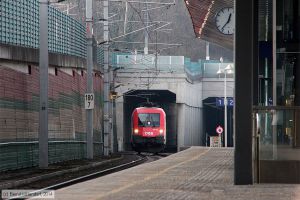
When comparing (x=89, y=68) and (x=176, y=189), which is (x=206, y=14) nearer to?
(x=89, y=68)

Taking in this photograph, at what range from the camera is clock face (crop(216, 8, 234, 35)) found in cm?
3020

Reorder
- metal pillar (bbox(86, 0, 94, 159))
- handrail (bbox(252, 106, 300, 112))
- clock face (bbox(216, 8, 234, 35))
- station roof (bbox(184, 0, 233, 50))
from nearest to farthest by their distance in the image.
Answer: handrail (bbox(252, 106, 300, 112)) < station roof (bbox(184, 0, 233, 50)) < clock face (bbox(216, 8, 234, 35)) < metal pillar (bbox(86, 0, 94, 159))

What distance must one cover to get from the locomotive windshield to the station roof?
46.6 feet

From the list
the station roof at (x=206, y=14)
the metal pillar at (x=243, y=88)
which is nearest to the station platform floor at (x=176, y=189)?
the metal pillar at (x=243, y=88)

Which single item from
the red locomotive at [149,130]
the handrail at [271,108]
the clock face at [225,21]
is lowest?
the red locomotive at [149,130]

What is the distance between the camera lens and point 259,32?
17.2m

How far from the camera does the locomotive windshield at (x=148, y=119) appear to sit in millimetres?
52812

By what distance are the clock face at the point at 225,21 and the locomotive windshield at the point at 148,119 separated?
22.3 metres

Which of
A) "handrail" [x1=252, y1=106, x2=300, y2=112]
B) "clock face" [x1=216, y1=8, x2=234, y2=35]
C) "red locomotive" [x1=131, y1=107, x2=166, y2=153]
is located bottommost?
"red locomotive" [x1=131, y1=107, x2=166, y2=153]

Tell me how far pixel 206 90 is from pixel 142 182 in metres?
55.3

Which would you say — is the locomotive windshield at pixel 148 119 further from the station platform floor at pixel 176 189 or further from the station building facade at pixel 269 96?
the station building facade at pixel 269 96

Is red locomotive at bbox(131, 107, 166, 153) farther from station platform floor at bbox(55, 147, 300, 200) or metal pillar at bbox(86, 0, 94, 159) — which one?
station platform floor at bbox(55, 147, 300, 200)

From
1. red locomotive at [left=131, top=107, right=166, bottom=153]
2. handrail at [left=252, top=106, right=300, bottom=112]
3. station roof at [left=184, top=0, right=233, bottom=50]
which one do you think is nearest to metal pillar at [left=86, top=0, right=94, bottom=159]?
station roof at [left=184, top=0, right=233, bottom=50]

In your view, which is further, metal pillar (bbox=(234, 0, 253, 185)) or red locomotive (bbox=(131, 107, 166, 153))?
red locomotive (bbox=(131, 107, 166, 153))
